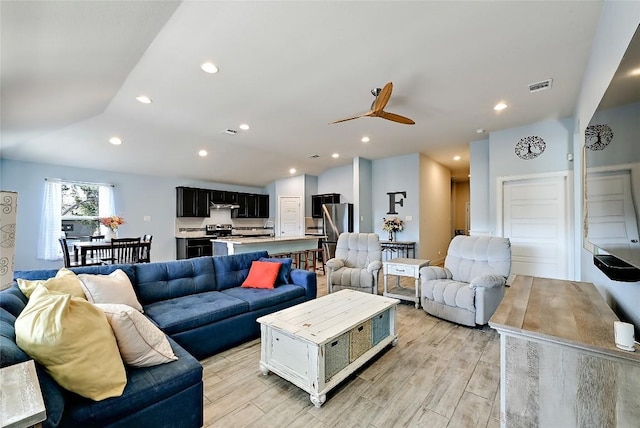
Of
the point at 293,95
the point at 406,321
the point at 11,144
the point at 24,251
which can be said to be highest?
the point at 293,95

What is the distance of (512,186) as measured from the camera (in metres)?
4.59

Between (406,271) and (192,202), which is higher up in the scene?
(192,202)

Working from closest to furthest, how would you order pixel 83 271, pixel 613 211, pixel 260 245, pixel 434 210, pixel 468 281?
pixel 613 211, pixel 83 271, pixel 468 281, pixel 260 245, pixel 434 210

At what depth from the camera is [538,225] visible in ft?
14.3

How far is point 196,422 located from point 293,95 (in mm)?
3270

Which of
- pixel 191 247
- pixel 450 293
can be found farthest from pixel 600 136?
pixel 191 247

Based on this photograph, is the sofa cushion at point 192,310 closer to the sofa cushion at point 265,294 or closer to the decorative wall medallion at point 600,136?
the sofa cushion at point 265,294

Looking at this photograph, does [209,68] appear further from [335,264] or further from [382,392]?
[382,392]

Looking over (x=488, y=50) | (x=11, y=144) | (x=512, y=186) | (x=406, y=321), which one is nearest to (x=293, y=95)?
(x=488, y=50)

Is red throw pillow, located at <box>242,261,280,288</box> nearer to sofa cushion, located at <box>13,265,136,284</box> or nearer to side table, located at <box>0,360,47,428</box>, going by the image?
sofa cushion, located at <box>13,265,136,284</box>

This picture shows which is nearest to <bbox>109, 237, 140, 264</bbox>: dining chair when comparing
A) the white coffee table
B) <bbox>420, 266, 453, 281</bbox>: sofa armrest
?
the white coffee table

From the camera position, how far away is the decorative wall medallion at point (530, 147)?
4.31 meters

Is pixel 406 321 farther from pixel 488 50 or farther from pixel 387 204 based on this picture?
pixel 387 204

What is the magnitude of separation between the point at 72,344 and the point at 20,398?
14.8 inches
